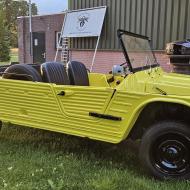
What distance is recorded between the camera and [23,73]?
15.5 feet

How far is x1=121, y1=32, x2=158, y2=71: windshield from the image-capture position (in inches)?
167

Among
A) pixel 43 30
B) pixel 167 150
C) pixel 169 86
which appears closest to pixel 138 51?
pixel 169 86

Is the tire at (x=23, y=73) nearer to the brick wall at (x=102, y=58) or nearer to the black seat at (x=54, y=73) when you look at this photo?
the black seat at (x=54, y=73)

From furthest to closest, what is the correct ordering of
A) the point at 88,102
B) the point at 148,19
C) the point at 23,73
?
the point at 148,19 → the point at 23,73 → the point at 88,102

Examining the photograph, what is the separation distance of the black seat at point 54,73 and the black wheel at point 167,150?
152 centimetres

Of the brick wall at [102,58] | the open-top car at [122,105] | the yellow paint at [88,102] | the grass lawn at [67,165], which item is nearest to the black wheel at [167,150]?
the open-top car at [122,105]

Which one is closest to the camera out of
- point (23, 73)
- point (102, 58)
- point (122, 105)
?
point (122, 105)

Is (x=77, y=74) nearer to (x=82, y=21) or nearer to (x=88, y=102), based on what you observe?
(x=88, y=102)

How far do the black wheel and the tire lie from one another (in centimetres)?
173

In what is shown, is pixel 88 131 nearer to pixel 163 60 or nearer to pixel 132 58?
pixel 132 58

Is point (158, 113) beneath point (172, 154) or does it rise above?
above

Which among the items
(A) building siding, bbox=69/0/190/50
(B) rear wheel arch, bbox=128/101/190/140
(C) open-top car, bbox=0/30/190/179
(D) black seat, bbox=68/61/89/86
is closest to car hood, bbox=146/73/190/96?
(C) open-top car, bbox=0/30/190/179

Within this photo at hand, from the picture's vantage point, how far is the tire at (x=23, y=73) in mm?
4625

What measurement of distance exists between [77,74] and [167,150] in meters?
1.85
